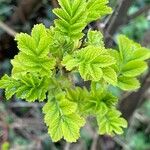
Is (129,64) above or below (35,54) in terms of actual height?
below

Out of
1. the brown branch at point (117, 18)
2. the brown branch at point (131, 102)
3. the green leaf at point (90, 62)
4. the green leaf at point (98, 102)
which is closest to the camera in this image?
the green leaf at point (90, 62)

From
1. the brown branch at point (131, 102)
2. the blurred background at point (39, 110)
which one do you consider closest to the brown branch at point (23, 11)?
the blurred background at point (39, 110)

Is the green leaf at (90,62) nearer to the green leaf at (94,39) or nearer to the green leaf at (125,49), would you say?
the green leaf at (94,39)

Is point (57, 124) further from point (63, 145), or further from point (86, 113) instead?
point (63, 145)

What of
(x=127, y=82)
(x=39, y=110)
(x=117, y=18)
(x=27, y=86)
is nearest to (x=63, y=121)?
(x=27, y=86)

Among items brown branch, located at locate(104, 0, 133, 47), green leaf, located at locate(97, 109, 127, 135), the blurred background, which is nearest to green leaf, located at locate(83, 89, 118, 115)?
green leaf, located at locate(97, 109, 127, 135)

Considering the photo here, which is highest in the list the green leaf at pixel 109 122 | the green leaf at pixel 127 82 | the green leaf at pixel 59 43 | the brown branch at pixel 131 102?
the green leaf at pixel 59 43

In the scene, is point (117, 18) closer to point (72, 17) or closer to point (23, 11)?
point (23, 11)

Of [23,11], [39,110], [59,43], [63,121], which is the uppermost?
[59,43]
